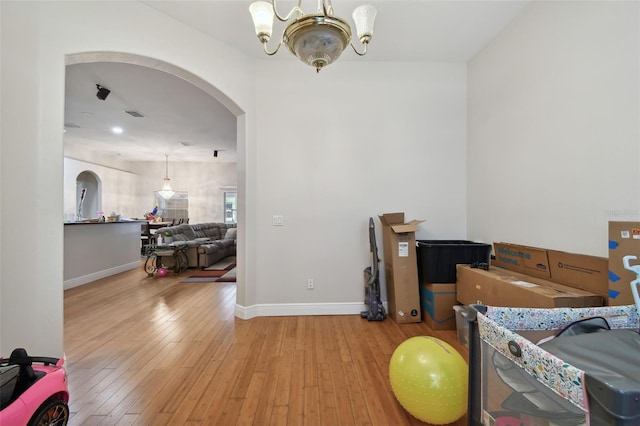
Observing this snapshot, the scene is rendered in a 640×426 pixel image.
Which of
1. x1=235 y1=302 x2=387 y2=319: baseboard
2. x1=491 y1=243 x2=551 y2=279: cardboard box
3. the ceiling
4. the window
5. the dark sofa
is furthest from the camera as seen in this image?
the window

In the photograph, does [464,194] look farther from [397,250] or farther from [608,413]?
[608,413]

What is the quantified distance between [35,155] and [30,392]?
1425mm

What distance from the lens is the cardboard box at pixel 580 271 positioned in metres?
1.55

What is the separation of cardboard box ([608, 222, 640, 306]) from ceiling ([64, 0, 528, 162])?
2.02 m

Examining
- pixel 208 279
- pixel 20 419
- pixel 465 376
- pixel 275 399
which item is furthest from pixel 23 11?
pixel 208 279

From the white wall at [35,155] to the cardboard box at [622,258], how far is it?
350 centimetres

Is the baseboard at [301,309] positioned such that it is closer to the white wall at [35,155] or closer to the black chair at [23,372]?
the white wall at [35,155]

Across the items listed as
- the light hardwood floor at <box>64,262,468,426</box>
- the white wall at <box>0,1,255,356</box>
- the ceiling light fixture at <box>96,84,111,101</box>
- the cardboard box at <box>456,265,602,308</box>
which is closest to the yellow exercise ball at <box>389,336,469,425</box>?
the light hardwood floor at <box>64,262,468,426</box>

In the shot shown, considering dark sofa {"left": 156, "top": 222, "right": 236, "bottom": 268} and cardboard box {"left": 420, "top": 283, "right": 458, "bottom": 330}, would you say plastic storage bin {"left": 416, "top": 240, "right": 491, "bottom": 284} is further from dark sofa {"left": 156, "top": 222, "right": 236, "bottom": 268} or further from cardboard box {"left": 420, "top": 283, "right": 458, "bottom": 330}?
dark sofa {"left": 156, "top": 222, "right": 236, "bottom": 268}

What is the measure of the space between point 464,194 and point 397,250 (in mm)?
1178

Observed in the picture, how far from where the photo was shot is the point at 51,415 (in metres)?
1.22

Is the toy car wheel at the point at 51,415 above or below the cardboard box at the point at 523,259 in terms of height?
below

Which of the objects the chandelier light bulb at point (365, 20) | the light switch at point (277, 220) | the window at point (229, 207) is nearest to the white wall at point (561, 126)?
the chandelier light bulb at point (365, 20)

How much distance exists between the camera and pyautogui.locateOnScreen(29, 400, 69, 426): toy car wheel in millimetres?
1146
